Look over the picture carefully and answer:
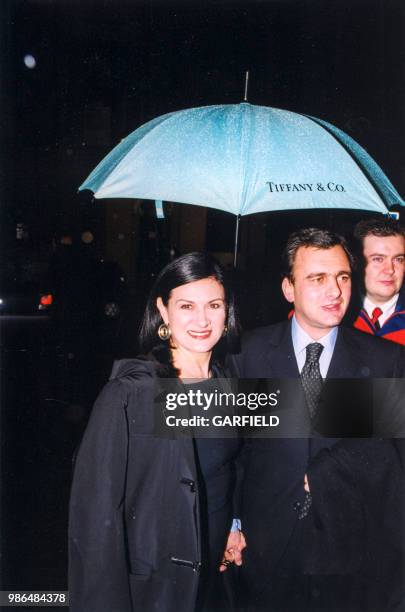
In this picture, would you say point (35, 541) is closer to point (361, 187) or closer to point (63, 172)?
point (63, 172)

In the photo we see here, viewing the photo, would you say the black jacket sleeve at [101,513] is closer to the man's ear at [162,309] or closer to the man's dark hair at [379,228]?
the man's ear at [162,309]

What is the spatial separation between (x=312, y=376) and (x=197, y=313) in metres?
0.76

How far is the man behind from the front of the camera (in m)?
2.99

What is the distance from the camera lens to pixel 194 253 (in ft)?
7.75

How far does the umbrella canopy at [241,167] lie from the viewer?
258 cm

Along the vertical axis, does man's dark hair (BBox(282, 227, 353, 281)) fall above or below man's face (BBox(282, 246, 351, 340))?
above

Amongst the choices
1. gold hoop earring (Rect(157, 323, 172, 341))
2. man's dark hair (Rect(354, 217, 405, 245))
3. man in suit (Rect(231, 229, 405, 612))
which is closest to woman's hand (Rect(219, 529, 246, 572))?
man in suit (Rect(231, 229, 405, 612))

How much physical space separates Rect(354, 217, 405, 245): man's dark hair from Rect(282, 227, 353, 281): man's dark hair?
477mm

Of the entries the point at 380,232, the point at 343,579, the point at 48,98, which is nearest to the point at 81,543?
the point at 343,579

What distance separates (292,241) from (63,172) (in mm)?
2387

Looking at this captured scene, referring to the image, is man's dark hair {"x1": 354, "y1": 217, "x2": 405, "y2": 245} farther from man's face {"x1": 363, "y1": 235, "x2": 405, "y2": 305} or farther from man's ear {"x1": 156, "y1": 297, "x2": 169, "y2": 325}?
man's ear {"x1": 156, "y1": 297, "x2": 169, "y2": 325}

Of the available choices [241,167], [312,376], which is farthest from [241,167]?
[312,376]

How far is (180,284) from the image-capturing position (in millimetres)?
2352

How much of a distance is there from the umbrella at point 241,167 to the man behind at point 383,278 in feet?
0.91
